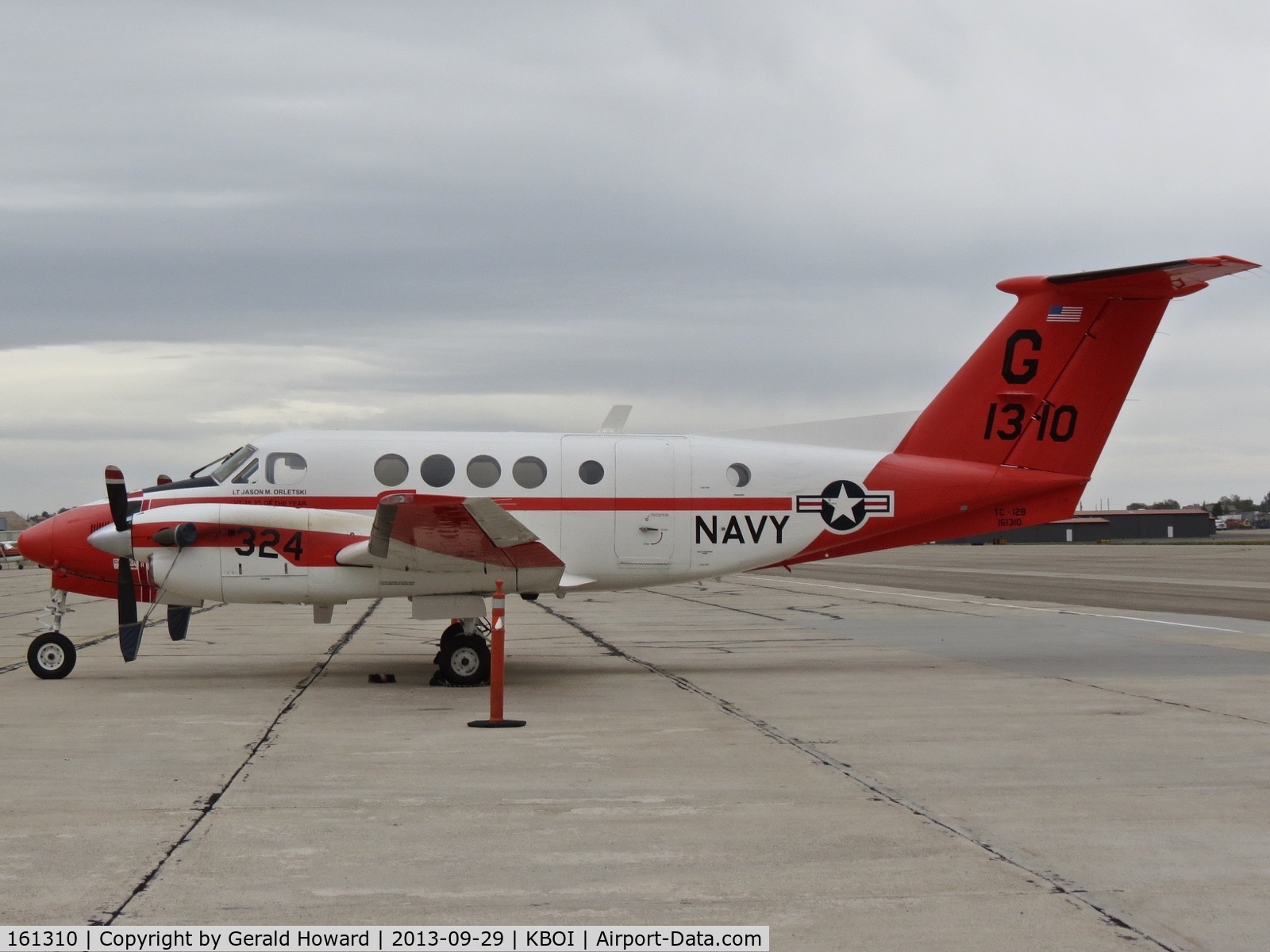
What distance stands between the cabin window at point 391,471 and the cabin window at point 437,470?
0.20 m

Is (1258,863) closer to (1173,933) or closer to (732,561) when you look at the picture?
(1173,933)

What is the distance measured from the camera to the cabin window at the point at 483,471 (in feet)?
46.6

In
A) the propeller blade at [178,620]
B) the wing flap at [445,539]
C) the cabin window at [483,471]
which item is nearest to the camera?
the wing flap at [445,539]

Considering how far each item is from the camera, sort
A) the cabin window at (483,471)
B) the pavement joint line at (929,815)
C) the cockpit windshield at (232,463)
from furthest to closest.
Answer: the cabin window at (483,471)
the cockpit windshield at (232,463)
the pavement joint line at (929,815)

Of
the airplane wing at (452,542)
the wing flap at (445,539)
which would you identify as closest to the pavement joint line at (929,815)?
the airplane wing at (452,542)

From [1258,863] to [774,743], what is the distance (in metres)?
4.15

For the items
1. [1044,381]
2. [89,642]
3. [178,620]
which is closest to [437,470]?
[178,620]

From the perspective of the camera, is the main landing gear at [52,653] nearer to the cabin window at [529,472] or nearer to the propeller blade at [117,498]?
the propeller blade at [117,498]

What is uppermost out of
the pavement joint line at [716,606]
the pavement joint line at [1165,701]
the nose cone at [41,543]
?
the nose cone at [41,543]

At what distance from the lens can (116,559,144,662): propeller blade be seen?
44.5ft

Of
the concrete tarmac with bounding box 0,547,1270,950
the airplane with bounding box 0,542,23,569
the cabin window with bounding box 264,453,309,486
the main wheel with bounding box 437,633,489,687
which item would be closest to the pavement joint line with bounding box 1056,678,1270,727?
the concrete tarmac with bounding box 0,547,1270,950

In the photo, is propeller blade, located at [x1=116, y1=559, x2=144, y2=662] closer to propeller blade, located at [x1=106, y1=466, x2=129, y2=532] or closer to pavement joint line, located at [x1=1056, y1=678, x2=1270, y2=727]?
propeller blade, located at [x1=106, y1=466, x2=129, y2=532]

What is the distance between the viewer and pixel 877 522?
15.1 m

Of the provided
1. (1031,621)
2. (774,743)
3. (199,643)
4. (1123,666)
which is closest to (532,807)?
(774,743)
